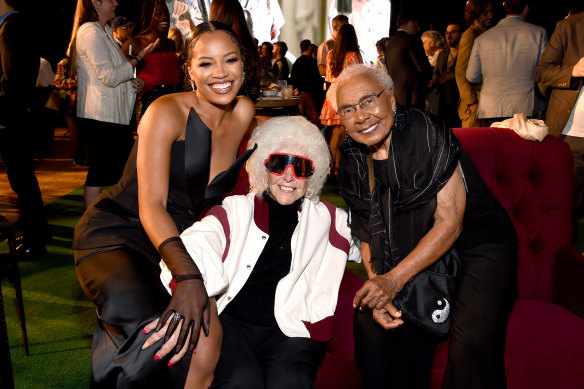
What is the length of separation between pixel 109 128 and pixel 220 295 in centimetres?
228

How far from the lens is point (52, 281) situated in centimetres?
355

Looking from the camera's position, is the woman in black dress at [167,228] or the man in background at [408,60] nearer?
the woman in black dress at [167,228]

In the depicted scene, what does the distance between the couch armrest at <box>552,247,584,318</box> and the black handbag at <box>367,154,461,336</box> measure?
0.56 metres

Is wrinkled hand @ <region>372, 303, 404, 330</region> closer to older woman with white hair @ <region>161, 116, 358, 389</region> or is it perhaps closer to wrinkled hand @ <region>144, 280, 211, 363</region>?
older woman with white hair @ <region>161, 116, 358, 389</region>

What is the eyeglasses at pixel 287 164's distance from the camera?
192 cm

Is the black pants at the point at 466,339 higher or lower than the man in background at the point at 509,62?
lower

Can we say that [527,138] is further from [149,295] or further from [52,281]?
[52,281]

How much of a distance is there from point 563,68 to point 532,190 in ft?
5.02

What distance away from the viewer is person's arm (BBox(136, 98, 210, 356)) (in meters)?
1.55

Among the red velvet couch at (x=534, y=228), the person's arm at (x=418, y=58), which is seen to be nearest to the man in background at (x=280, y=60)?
the person's arm at (x=418, y=58)

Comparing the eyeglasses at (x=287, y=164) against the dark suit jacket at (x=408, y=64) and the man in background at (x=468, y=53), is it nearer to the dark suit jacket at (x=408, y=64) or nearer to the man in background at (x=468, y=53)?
the man in background at (x=468, y=53)

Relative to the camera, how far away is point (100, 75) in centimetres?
355

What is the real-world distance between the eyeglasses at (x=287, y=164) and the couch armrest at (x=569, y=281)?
112cm

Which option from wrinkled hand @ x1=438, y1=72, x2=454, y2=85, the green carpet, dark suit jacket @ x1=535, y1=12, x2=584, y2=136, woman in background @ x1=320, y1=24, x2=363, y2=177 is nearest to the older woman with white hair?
the green carpet
